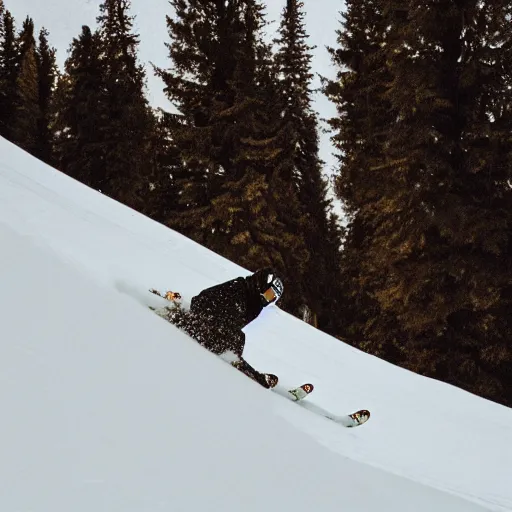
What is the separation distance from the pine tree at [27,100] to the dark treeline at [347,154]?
0.18 m

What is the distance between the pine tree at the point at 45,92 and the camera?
103ft

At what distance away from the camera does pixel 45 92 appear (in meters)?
38.0

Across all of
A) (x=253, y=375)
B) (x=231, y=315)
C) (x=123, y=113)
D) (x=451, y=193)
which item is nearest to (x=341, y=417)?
(x=253, y=375)

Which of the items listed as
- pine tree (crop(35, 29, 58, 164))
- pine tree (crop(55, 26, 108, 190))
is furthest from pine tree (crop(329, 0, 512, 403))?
pine tree (crop(35, 29, 58, 164))

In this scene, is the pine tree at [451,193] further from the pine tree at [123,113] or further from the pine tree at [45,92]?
the pine tree at [45,92]

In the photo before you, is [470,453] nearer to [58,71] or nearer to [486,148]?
[486,148]

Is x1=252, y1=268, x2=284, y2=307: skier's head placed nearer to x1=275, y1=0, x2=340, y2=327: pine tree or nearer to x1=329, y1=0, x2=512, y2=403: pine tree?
x1=329, y1=0, x2=512, y2=403: pine tree

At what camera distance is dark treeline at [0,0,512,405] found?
10.6 meters

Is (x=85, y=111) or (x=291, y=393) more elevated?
(x=85, y=111)

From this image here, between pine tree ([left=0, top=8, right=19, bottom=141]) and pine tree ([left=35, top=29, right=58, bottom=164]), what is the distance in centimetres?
177

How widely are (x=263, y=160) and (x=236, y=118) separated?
1711 mm

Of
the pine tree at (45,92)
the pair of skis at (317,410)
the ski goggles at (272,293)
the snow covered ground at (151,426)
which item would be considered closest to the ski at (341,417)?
the pair of skis at (317,410)

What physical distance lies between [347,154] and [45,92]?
28.4 meters

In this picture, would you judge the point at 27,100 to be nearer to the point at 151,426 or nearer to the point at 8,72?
the point at 8,72
